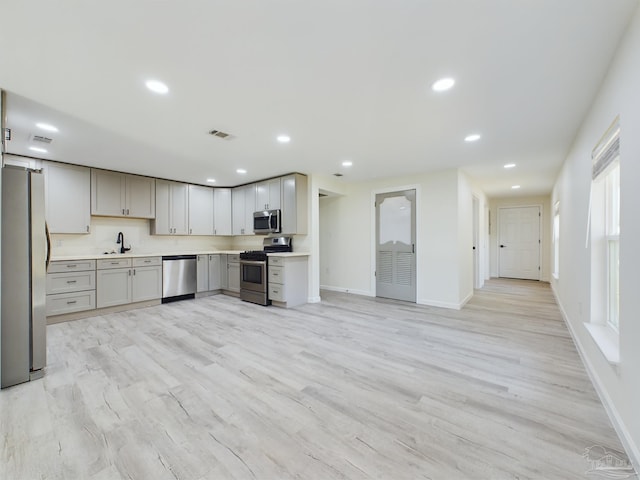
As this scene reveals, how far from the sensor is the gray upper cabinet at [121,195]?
177 inches

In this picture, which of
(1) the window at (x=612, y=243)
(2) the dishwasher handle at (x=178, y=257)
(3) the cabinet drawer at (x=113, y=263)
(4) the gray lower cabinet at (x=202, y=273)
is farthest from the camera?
(4) the gray lower cabinet at (x=202, y=273)

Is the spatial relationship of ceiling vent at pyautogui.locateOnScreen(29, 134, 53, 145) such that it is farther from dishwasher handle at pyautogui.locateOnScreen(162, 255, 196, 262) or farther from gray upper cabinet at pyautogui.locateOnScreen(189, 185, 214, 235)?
gray upper cabinet at pyautogui.locateOnScreen(189, 185, 214, 235)

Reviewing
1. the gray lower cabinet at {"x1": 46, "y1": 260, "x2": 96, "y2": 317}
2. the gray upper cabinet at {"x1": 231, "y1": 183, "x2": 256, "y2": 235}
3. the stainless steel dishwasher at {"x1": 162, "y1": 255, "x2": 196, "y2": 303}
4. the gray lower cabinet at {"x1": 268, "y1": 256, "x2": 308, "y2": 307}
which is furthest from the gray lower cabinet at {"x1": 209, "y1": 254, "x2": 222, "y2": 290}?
the gray lower cabinet at {"x1": 46, "y1": 260, "x2": 96, "y2": 317}

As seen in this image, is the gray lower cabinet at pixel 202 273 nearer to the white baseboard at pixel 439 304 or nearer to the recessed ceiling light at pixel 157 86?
the recessed ceiling light at pixel 157 86

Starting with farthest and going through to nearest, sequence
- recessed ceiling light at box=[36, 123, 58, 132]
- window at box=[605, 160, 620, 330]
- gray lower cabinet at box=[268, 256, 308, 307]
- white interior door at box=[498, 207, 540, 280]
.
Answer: white interior door at box=[498, 207, 540, 280] → gray lower cabinet at box=[268, 256, 308, 307] → recessed ceiling light at box=[36, 123, 58, 132] → window at box=[605, 160, 620, 330]

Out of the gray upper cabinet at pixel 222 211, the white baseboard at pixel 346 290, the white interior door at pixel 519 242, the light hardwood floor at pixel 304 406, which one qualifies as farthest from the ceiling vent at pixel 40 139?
the white interior door at pixel 519 242

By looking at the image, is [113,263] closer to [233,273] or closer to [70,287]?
[70,287]

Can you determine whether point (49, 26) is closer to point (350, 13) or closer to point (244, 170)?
point (350, 13)

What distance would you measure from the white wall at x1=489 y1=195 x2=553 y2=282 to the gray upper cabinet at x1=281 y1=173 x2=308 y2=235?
6521 millimetres

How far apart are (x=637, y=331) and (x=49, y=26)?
367 centimetres

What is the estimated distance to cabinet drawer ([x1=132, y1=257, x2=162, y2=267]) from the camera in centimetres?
456

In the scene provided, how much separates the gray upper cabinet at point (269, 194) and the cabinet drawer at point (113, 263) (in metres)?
2.45

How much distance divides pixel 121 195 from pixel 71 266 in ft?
4.79

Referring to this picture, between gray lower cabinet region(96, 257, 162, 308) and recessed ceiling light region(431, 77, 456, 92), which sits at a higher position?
recessed ceiling light region(431, 77, 456, 92)
